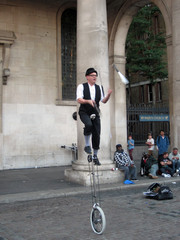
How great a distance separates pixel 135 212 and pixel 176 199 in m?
2.06

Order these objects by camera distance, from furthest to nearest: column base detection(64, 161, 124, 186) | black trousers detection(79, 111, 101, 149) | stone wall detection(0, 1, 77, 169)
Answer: stone wall detection(0, 1, 77, 169) → column base detection(64, 161, 124, 186) → black trousers detection(79, 111, 101, 149)

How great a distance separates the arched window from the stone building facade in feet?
1.72

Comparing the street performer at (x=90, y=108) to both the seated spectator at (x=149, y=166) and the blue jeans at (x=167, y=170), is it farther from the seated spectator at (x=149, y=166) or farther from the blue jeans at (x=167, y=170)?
the blue jeans at (x=167, y=170)

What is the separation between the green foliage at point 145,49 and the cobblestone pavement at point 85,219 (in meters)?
22.7

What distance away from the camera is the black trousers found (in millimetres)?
6059

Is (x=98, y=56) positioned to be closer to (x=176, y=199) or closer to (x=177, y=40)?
(x=177, y=40)

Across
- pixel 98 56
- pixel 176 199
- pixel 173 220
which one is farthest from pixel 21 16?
pixel 173 220

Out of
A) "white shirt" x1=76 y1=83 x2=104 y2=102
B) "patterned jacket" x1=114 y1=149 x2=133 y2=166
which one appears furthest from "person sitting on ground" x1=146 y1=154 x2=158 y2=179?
"white shirt" x1=76 y1=83 x2=104 y2=102

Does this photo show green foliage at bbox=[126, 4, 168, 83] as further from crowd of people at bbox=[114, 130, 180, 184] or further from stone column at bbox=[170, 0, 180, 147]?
crowd of people at bbox=[114, 130, 180, 184]

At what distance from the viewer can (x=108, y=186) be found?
11.2 meters

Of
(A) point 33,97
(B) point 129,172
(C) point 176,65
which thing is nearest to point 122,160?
(B) point 129,172

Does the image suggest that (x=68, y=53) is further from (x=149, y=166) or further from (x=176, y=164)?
(x=176, y=164)

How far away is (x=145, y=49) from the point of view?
3081 cm

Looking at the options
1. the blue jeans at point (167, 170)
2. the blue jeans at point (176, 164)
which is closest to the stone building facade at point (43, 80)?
the blue jeans at point (176, 164)
